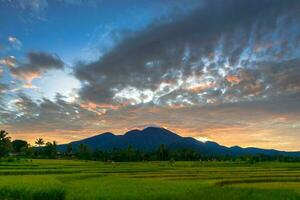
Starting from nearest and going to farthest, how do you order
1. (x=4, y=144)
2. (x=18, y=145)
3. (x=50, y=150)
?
1. (x=4, y=144)
2. (x=50, y=150)
3. (x=18, y=145)

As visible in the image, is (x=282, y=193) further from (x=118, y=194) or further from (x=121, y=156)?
(x=121, y=156)

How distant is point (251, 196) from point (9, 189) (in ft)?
59.6

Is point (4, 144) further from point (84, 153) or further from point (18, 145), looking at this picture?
point (18, 145)

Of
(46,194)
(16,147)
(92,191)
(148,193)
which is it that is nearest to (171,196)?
(148,193)

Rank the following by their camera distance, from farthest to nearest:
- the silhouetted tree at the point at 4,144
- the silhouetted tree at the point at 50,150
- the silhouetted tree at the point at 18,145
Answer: the silhouetted tree at the point at 18,145 → the silhouetted tree at the point at 50,150 → the silhouetted tree at the point at 4,144

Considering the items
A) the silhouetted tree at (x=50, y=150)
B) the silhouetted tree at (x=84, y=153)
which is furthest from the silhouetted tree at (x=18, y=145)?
the silhouetted tree at (x=84, y=153)

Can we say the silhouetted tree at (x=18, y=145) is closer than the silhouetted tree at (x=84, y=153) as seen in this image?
No

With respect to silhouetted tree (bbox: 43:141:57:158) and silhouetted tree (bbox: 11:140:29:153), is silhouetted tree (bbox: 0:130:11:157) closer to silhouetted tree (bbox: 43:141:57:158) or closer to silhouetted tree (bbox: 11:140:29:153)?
silhouetted tree (bbox: 43:141:57:158)

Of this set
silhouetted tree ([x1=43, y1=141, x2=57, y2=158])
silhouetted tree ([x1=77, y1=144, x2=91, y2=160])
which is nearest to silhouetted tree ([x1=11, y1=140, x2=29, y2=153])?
silhouetted tree ([x1=43, y1=141, x2=57, y2=158])

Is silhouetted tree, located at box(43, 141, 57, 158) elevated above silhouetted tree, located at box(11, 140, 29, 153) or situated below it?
below

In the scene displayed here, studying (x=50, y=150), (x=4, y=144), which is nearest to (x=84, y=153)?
(x=50, y=150)

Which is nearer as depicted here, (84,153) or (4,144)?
(4,144)

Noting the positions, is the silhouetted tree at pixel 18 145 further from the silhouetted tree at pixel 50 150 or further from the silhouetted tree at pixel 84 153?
the silhouetted tree at pixel 84 153

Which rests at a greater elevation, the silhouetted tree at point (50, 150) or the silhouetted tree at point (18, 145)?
the silhouetted tree at point (18, 145)
